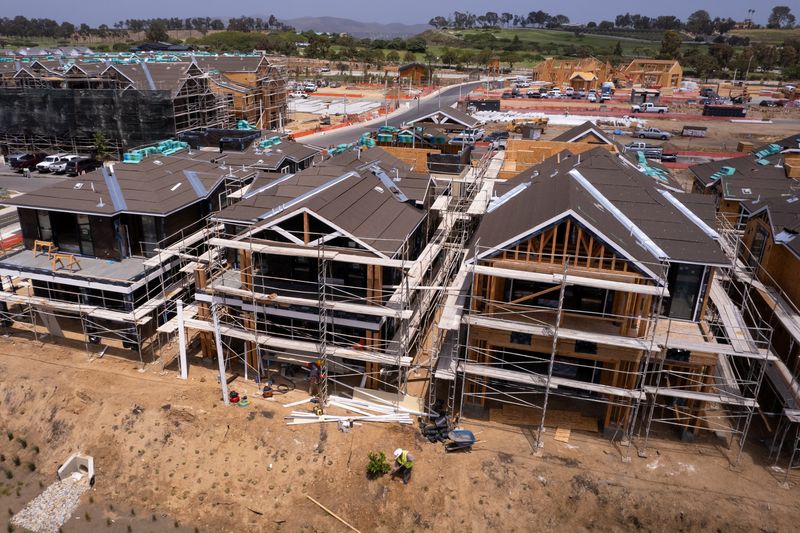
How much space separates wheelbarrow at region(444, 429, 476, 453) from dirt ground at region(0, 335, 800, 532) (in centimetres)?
26

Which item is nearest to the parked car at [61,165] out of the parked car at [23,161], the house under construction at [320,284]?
the parked car at [23,161]

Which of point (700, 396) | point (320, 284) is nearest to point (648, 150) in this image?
point (700, 396)

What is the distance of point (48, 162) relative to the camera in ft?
178

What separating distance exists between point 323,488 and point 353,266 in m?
8.55

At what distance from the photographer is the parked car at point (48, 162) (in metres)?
53.8

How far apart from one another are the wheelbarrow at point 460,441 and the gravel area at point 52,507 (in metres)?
12.5

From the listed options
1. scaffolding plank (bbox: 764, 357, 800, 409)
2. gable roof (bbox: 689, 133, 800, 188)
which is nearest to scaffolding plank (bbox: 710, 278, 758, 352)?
scaffolding plank (bbox: 764, 357, 800, 409)

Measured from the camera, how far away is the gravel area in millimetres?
19141

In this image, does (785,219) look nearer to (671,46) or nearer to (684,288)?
(684,288)

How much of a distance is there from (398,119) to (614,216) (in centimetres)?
7042

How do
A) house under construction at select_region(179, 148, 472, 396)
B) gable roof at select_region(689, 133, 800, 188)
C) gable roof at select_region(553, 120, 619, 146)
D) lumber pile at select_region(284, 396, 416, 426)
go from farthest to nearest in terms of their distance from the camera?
gable roof at select_region(553, 120, 619, 146), gable roof at select_region(689, 133, 800, 188), house under construction at select_region(179, 148, 472, 396), lumber pile at select_region(284, 396, 416, 426)

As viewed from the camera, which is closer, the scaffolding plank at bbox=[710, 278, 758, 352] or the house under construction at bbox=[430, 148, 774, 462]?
the house under construction at bbox=[430, 148, 774, 462]

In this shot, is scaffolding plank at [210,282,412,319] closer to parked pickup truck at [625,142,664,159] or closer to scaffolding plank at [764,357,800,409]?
scaffolding plank at [764,357,800,409]

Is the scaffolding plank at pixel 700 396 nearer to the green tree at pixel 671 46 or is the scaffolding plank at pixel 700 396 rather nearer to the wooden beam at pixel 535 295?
the wooden beam at pixel 535 295
